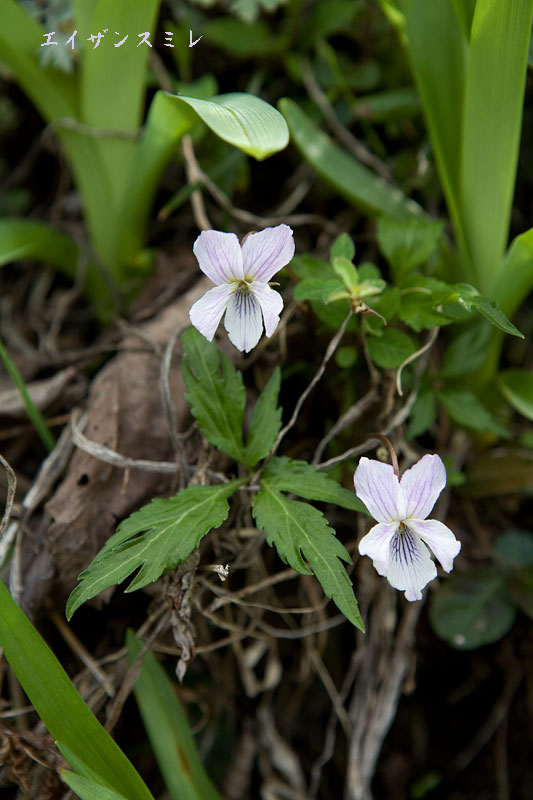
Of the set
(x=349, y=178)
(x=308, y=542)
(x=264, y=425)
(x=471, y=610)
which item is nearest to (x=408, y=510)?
(x=308, y=542)

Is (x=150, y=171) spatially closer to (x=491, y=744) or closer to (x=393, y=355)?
(x=393, y=355)

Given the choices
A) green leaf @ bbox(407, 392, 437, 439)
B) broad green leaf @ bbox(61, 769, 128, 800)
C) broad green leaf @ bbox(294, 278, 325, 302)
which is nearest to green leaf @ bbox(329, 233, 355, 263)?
broad green leaf @ bbox(294, 278, 325, 302)

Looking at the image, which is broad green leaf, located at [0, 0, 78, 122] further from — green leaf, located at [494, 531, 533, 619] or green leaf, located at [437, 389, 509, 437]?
green leaf, located at [494, 531, 533, 619]

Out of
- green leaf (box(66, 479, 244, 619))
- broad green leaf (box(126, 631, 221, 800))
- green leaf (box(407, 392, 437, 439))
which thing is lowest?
broad green leaf (box(126, 631, 221, 800))

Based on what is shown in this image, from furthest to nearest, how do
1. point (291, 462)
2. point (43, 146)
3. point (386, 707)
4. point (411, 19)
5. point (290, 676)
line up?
1. point (43, 146)
2. point (290, 676)
3. point (386, 707)
4. point (411, 19)
5. point (291, 462)

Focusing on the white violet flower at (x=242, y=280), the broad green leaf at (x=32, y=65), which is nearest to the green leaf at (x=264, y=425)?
the white violet flower at (x=242, y=280)

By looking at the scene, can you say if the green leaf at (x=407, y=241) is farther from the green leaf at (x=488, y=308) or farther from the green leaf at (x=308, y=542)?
the green leaf at (x=308, y=542)

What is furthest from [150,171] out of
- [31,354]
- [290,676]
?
[290,676]

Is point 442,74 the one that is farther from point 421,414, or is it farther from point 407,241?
point 421,414
